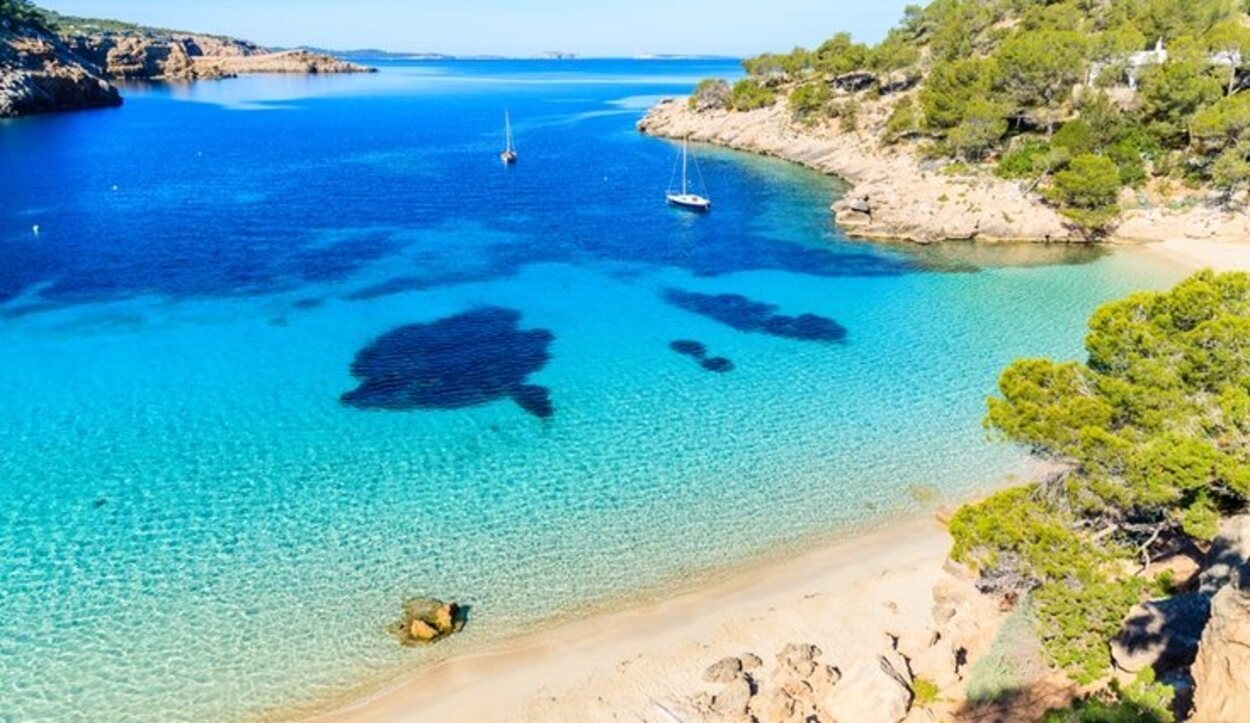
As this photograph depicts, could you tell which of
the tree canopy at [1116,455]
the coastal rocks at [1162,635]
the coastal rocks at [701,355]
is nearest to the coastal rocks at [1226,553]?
the tree canopy at [1116,455]

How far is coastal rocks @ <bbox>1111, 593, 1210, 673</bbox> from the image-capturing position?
1594 centimetres

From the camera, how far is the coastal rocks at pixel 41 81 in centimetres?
12612

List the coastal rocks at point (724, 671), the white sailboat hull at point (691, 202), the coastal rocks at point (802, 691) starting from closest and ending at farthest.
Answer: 1. the coastal rocks at point (802, 691)
2. the coastal rocks at point (724, 671)
3. the white sailboat hull at point (691, 202)

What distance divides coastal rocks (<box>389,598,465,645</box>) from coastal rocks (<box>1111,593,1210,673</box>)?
15.8 metres

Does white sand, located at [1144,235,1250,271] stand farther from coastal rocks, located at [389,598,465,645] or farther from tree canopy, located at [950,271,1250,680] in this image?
coastal rocks, located at [389,598,465,645]

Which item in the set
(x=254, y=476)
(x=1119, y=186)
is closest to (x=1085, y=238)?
(x=1119, y=186)

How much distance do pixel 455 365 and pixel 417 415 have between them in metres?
5.42

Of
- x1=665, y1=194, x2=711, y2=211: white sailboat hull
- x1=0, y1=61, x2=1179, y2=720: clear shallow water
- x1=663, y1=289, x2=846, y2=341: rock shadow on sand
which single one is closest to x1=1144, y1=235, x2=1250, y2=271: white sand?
x1=0, y1=61, x2=1179, y2=720: clear shallow water

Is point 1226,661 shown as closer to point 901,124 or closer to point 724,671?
point 724,671

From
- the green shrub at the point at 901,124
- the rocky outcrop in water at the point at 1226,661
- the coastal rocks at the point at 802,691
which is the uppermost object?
the green shrub at the point at 901,124

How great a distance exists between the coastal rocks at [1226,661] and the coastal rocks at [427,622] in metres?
16.3

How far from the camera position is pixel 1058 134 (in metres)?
63.9

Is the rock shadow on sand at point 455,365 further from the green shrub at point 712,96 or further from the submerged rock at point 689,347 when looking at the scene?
the green shrub at point 712,96

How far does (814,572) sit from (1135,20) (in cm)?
8704
